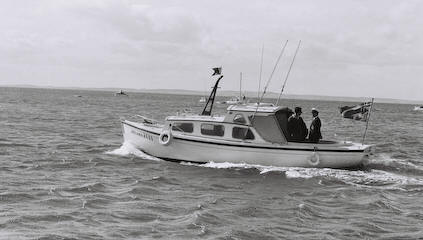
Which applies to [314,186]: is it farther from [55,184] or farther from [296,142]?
[55,184]

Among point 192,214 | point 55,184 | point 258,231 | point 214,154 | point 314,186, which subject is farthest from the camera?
point 214,154

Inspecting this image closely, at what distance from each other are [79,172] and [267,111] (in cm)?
793

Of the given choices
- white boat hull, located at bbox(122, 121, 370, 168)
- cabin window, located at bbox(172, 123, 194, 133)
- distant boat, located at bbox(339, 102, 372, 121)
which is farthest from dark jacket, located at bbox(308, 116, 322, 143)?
cabin window, located at bbox(172, 123, 194, 133)

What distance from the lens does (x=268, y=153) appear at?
22203 mm

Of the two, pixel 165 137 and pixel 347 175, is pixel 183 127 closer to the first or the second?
pixel 165 137

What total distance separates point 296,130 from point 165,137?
5.59 metres

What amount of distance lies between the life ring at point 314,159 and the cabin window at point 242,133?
8.33ft

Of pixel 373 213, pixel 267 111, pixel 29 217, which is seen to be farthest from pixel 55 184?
pixel 373 213

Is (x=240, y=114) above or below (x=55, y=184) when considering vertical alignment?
above

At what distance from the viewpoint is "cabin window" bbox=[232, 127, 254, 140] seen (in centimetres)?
2231

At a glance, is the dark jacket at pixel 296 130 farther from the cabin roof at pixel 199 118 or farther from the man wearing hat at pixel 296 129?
the cabin roof at pixel 199 118

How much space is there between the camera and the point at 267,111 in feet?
72.7

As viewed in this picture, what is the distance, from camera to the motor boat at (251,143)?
22.0 m

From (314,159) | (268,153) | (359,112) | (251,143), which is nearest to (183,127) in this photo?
(251,143)
